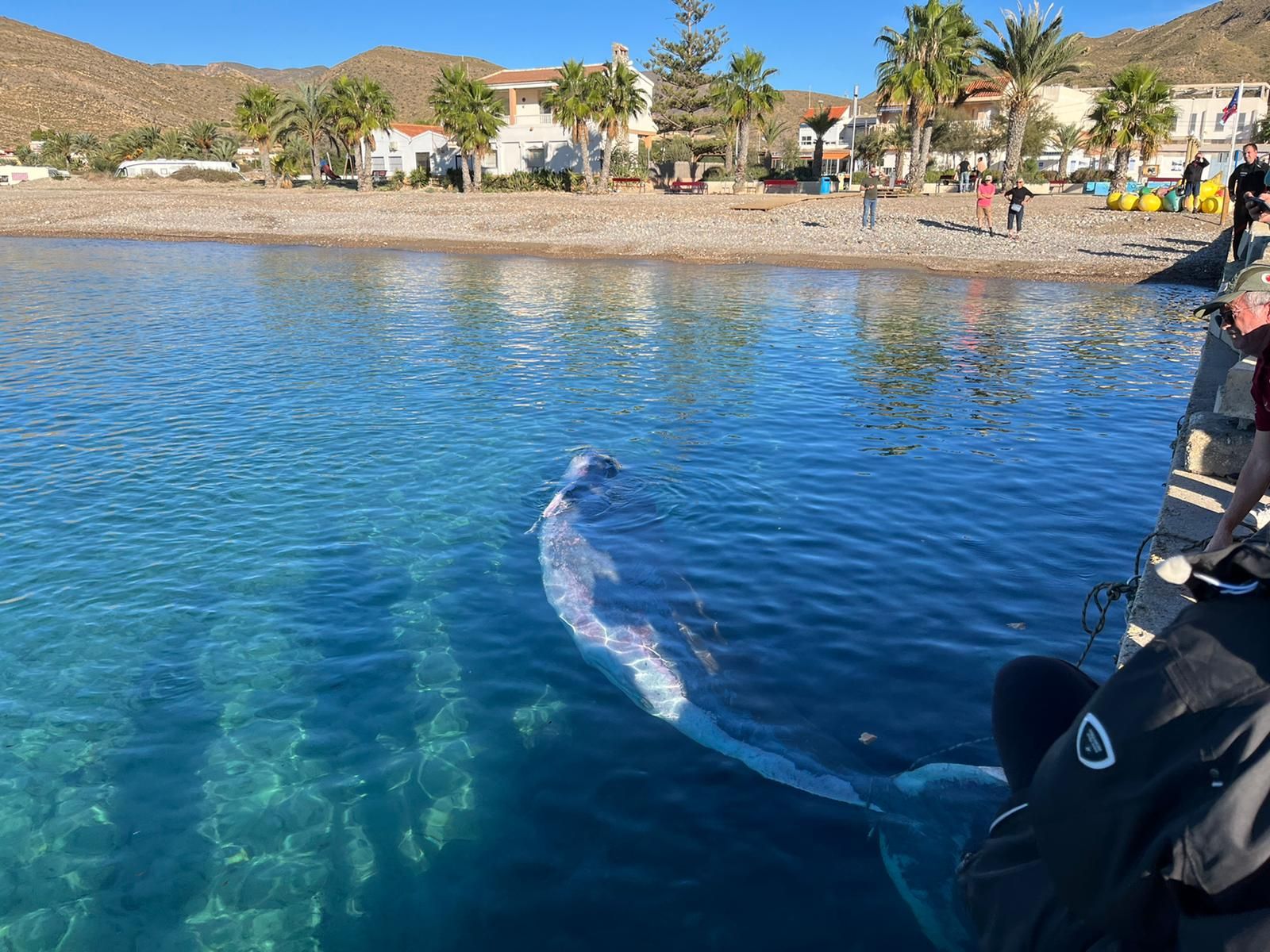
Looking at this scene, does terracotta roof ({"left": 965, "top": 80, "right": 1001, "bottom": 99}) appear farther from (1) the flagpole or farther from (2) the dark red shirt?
(2) the dark red shirt

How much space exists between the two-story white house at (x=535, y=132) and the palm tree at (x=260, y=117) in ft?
46.4

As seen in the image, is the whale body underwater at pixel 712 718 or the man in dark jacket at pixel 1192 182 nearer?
the whale body underwater at pixel 712 718

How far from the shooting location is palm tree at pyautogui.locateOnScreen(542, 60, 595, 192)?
4972 centimetres

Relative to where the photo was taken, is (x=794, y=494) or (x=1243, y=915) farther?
(x=794, y=494)

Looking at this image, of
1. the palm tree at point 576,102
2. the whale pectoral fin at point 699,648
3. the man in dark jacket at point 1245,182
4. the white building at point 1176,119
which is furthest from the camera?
the white building at point 1176,119

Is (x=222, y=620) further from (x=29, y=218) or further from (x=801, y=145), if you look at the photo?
(x=801, y=145)

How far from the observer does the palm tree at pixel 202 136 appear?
75875 millimetres

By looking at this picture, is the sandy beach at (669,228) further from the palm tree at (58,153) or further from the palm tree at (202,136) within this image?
the palm tree at (58,153)

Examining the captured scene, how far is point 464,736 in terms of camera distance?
566 cm

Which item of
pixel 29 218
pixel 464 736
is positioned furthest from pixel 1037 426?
pixel 29 218

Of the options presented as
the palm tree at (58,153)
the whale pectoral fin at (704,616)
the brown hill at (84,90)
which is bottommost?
the whale pectoral fin at (704,616)

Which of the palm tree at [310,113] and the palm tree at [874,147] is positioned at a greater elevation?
the palm tree at [310,113]

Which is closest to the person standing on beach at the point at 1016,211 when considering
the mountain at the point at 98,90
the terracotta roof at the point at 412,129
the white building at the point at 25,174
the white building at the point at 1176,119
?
the white building at the point at 1176,119

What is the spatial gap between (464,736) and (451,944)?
1.62 m
